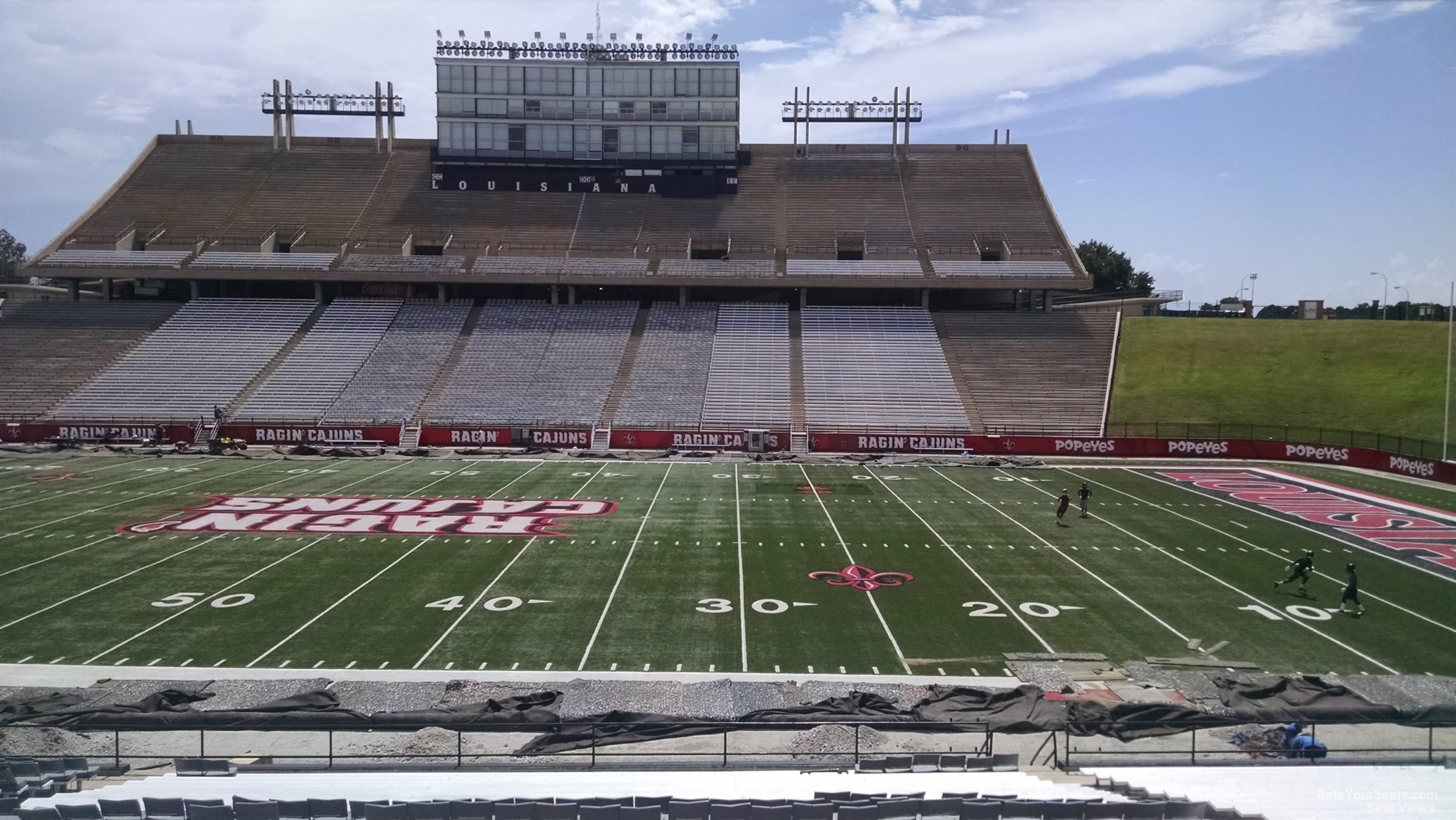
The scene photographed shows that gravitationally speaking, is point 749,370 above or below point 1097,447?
above

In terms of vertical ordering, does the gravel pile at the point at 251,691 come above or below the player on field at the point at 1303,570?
below

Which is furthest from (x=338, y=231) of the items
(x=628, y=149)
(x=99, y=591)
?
(x=99, y=591)

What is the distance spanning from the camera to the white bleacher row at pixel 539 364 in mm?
42281

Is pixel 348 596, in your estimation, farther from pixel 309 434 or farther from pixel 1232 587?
pixel 309 434

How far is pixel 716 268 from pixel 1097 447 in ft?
77.3

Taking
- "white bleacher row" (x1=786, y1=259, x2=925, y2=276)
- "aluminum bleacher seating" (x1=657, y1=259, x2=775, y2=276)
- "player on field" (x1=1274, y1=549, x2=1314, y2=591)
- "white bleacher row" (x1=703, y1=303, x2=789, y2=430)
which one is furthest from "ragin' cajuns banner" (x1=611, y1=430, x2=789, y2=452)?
"player on field" (x1=1274, y1=549, x2=1314, y2=591)

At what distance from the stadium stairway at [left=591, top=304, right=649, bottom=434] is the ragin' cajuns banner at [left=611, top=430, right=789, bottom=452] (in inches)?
33.4

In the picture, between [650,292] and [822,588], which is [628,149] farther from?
[822,588]

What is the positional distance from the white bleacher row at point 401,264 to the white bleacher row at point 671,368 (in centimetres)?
1179

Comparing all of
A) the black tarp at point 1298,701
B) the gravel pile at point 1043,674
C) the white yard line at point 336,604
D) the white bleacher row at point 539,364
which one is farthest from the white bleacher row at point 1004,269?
the black tarp at point 1298,701

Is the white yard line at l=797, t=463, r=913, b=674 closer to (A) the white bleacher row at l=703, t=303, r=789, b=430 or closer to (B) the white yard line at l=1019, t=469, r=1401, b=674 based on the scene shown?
(B) the white yard line at l=1019, t=469, r=1401, b=674

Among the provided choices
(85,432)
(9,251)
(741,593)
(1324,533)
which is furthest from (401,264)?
(9,251)

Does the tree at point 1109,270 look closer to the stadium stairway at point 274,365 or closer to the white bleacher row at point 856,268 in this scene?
the white bleacher row at point 856,268

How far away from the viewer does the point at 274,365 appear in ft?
150
